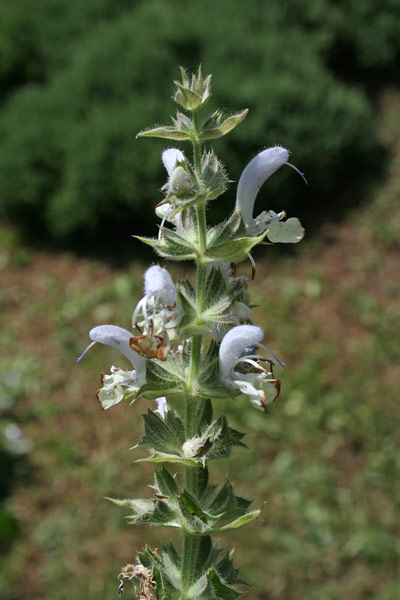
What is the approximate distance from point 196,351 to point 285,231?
31cm

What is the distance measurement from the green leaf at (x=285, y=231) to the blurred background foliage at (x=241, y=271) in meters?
2.63

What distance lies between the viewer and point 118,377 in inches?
56.6

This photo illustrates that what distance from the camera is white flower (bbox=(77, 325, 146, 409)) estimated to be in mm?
1431

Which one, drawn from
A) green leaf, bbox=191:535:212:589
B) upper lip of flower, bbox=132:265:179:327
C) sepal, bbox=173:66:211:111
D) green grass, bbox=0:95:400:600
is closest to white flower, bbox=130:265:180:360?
upper lip of flower, bbox=132:265:179:327

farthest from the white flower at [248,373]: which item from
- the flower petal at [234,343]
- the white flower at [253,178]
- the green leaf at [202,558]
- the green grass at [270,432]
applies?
the green grass at [270,432]

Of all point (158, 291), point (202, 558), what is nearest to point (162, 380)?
point (158, 291)

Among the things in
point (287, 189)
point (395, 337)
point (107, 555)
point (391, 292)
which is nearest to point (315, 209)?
point (287, 189)

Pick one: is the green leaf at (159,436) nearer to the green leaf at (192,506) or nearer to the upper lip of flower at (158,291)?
the green leaf at (192,506)

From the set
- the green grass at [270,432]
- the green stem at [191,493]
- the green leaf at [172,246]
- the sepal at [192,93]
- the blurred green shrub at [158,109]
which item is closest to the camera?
the sepal at [192,93]

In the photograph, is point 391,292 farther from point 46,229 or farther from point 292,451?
point 46,229

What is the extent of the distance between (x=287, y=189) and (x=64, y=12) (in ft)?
11.9

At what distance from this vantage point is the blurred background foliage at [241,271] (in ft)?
12.5

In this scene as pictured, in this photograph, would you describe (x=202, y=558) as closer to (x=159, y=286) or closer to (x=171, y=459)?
(x=171, y=459)

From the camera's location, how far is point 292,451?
13.7ft
